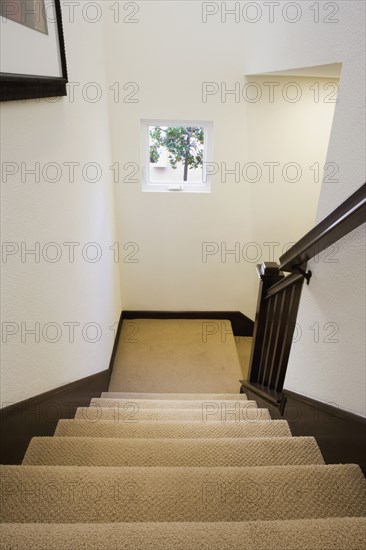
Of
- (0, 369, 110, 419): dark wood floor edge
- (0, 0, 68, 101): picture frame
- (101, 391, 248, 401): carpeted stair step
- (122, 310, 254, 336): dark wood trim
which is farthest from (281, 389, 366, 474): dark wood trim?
(122, 310, 254, 336): dark wood trim

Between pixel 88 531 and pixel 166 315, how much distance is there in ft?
9.90

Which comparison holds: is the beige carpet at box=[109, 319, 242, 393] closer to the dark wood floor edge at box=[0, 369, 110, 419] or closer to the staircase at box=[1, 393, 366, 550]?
the dark wood floor edge at box=[0, 369, 110, 419]

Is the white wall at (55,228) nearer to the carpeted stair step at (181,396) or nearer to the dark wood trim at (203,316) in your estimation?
the carpeted stair step at (181,396)

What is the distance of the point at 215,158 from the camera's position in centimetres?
305

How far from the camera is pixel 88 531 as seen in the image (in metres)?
0.76

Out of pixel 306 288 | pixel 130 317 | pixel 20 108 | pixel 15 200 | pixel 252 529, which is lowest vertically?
pixel 130 317

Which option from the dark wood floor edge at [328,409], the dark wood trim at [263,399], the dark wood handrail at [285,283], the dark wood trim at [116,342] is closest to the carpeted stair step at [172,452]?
the dark wood floor edge at [328,409]

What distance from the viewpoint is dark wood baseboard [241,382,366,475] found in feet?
3.54

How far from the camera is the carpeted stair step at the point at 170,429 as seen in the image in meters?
1.50

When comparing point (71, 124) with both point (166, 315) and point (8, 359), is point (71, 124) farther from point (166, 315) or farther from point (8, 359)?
point (166, 315)

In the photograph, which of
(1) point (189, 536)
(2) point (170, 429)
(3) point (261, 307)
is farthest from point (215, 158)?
(1) point (189, 536)

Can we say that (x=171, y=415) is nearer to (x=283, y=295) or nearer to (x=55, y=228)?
(x=283, y=295)

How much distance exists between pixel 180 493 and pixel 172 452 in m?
0.28

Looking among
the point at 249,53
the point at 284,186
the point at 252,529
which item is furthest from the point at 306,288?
the point at 249,53
